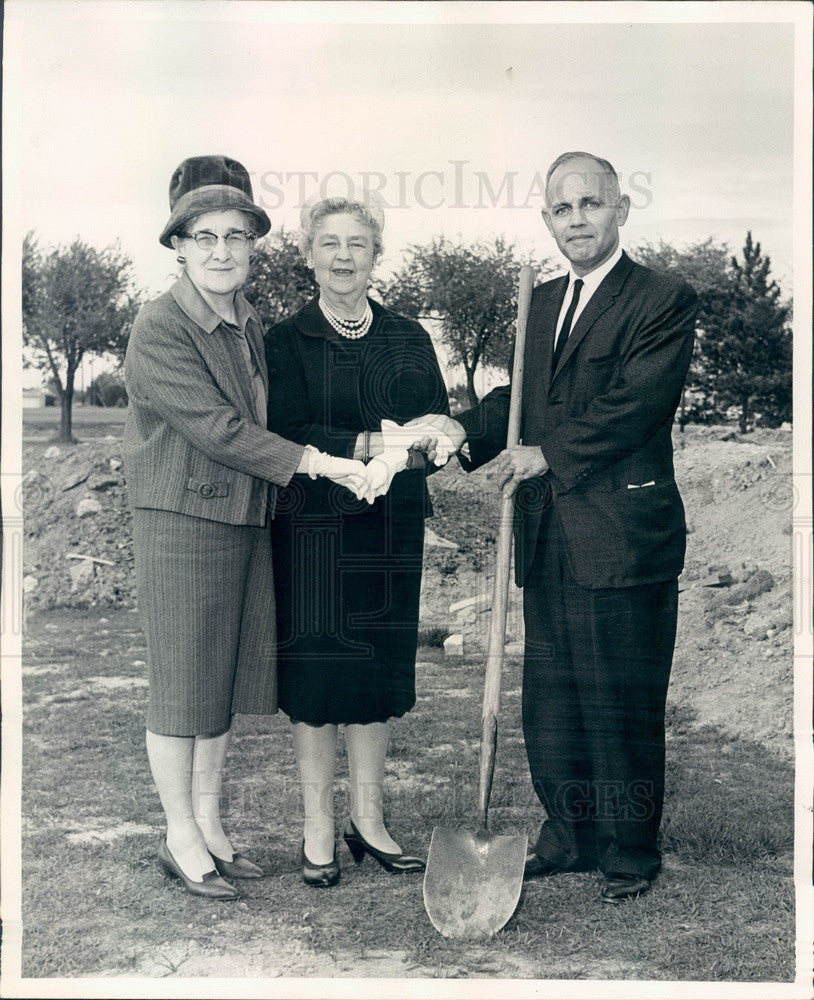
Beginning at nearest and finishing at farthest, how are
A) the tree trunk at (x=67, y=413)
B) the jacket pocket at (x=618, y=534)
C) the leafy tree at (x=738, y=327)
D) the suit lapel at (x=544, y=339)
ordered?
1. the jacket pocket at (x=618, y=534)
2. the suit lapel at (x=544, y=339)
3. the leafy tree at (x=738, y=327)
4. the tree trunk at (x=67, y=413)

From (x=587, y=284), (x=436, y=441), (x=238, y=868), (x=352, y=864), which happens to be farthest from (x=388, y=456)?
(x=238, y=868)

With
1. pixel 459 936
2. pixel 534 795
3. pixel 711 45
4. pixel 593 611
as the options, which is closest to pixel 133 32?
pixel 711 45

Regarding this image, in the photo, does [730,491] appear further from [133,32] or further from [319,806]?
[133,32]

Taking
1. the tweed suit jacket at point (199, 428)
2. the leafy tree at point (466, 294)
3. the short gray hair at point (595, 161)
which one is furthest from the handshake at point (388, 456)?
the short gray hair at point (595, 161)

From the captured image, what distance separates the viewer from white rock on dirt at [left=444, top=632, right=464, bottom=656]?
15.5 feet

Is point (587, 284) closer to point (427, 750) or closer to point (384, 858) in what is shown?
point (427, 750)

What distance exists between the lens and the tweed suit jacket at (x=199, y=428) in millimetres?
4320

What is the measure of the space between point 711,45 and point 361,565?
2747mm

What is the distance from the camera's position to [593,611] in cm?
448

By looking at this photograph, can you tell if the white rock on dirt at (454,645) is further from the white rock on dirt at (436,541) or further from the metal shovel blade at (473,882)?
the metal shovel blade at (473,882)

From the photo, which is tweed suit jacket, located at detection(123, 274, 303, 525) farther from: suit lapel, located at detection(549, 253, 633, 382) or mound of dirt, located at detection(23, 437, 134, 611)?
suit lapel, located at detection(549, 253, 633, 382)

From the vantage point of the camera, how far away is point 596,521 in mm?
4426

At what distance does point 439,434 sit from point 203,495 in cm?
102

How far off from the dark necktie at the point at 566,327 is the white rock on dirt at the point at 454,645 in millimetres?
1233
